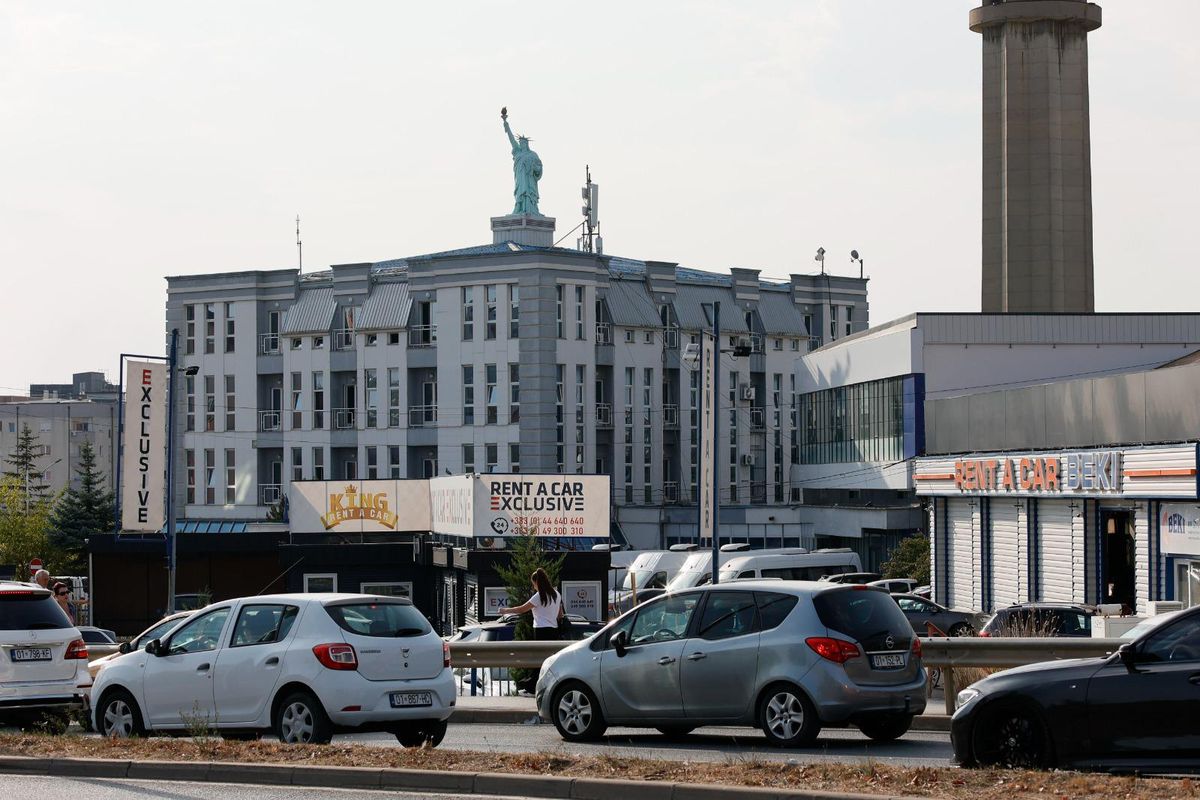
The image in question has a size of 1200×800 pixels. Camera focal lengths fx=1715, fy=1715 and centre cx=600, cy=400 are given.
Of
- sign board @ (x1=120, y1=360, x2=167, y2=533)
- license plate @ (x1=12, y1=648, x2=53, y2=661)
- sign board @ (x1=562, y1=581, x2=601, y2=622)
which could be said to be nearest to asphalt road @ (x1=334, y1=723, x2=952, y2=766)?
license plate @ (x1=12, y1=648, x2=53, y2=661)

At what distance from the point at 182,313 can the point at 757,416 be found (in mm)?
30429

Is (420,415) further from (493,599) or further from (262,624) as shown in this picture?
(262,624)

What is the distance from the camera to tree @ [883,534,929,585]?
5578 cm

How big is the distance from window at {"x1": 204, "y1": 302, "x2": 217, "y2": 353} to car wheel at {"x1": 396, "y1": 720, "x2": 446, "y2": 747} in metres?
74.9

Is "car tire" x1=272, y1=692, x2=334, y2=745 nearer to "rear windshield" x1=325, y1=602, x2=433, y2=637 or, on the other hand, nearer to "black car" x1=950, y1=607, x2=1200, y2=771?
"rear windshield" x1=325, y1=602, x2=433, y2=637

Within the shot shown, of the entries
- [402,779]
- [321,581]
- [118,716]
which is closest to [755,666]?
[402,779]

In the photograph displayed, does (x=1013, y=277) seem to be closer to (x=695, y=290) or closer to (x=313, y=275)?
(x=695, y=290)

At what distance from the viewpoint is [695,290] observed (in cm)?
8781

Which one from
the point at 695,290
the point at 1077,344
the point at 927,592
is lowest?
the point at 927,592

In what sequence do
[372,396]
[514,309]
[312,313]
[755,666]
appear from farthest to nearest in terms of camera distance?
[312,313] → [372,396] → [514,309] → [755,666]

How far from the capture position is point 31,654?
1783 cm

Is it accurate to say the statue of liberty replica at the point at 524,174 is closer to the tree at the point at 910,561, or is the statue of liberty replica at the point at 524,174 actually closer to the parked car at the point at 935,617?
the tree at the point at 910,561

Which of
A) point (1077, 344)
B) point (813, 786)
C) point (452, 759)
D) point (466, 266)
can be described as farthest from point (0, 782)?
point (466, 266)

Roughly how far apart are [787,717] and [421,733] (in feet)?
11.7
